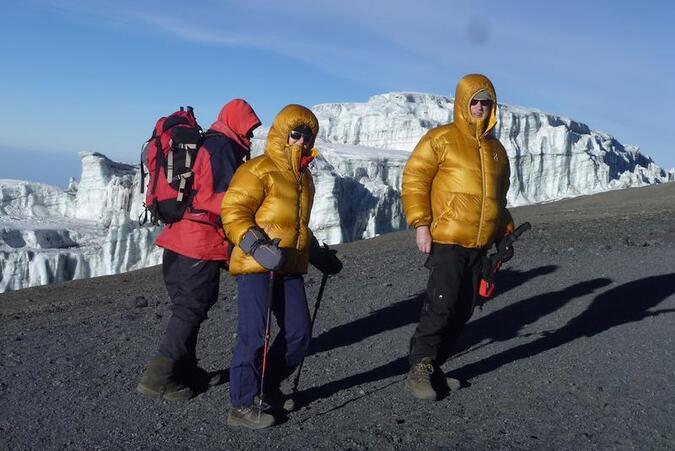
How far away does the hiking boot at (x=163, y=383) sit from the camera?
4.04 m

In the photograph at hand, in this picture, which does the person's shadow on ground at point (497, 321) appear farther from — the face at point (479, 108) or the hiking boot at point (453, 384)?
the face at point (479, 108)

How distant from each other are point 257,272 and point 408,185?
3.35 feet

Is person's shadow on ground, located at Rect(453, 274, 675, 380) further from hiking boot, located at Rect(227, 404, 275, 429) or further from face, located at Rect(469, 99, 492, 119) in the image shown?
face, located at Rect(469, 99, 492, 119)

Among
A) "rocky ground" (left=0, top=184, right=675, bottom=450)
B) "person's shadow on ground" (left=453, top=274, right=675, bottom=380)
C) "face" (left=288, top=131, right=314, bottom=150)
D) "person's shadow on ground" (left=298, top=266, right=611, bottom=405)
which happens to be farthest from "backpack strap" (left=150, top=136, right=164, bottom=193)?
"person's shadow on ground" (left=453, top=274, right=675, bottom=380)

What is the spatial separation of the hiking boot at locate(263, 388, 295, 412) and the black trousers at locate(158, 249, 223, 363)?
2.04 feet

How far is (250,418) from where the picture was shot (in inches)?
140

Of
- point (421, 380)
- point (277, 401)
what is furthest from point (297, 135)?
point (421, 380)

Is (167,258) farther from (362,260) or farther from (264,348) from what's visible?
(362,260)

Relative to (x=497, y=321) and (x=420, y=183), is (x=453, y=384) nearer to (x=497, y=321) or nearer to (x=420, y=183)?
(x=420, y=183)

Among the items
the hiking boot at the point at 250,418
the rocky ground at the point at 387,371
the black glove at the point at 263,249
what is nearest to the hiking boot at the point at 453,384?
the rocky ground at the point at 387,371

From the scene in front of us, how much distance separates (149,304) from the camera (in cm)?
707

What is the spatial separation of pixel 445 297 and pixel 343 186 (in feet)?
81.4

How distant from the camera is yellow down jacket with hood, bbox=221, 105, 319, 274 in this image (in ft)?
11.8

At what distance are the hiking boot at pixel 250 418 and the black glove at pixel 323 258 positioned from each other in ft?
2.83
